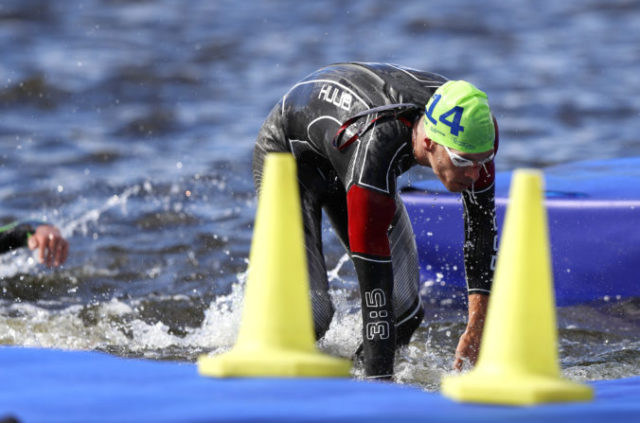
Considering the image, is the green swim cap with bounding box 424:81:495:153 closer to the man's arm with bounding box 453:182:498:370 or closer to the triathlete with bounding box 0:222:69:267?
the man's arm with bounding box 453:182:498:370

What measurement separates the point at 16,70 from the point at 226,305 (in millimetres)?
A: 9233

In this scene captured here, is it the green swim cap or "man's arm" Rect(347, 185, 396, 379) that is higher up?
the green swim cap

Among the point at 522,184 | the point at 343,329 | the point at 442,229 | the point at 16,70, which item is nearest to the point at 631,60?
the point at 16,70

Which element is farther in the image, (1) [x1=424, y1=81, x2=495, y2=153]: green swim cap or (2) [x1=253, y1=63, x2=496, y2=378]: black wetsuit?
(2) [x1=253, y1=63, x2=496, y2=378]: black wetsuit

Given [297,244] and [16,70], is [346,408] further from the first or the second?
[16,70]

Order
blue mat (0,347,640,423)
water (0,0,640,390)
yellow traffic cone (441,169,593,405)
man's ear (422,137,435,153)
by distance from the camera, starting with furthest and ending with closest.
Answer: water (0,0,640,390)
man's ear (422,137,435,153)
yellow traffic cone (441,169,593,405)
blue mat (0,347,640,423)

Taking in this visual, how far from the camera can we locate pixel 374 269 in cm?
443

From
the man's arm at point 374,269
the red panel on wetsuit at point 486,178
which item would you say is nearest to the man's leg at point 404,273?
the red panel on wetsuit at point 486,178

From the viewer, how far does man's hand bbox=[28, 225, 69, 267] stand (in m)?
6.46

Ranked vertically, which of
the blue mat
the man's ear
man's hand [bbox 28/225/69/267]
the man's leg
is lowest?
the blue mat

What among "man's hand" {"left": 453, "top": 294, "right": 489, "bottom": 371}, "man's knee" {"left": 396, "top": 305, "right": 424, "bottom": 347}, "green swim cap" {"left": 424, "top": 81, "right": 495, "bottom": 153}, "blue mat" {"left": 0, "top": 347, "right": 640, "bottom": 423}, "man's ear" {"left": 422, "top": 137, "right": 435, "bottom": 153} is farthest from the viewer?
"man's knee" {"left": 396, "top": 305, "right": 424, "bottom": 347}

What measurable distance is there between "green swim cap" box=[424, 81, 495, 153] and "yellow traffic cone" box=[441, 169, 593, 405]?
1.25 metres

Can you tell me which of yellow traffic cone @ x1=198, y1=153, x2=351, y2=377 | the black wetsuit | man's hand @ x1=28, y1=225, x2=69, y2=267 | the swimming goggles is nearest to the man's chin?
the swimming goggles

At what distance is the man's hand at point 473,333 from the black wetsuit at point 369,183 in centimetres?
7
